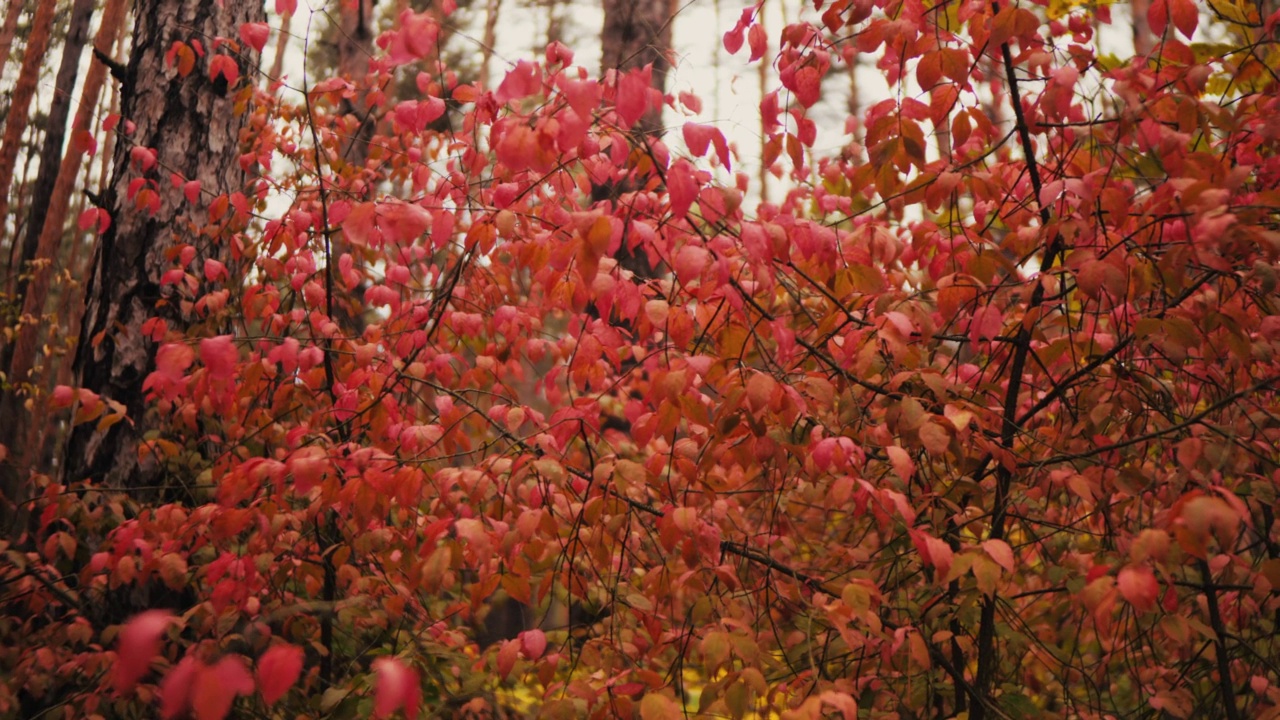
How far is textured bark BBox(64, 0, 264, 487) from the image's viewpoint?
3.26m

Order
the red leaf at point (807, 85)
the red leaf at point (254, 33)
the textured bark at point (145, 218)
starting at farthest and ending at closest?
1. the textured bark at point (145, 218)
2. the red leaf at point (254, 33)
3. the red leaf at point (807, 85)

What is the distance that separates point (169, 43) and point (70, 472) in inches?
68.8

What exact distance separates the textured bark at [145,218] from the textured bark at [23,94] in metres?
1.15

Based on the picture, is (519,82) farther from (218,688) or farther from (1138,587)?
(1138,587)

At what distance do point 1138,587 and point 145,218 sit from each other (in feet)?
11.5

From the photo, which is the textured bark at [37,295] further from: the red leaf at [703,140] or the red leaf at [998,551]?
the red leaf at [998,551]

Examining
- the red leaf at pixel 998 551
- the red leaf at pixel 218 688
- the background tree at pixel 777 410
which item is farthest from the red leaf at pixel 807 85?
the red leaf at pixel 218 688

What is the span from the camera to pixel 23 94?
4234 mm

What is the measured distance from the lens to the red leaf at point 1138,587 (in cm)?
142

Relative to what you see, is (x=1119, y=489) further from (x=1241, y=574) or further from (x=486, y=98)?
(x=486, y=98)

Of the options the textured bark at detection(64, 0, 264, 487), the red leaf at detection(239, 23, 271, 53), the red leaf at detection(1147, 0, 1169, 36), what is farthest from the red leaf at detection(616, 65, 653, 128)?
the textured bark at detection(64, 0, 264, 487)

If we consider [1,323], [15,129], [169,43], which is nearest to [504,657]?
[169,43]

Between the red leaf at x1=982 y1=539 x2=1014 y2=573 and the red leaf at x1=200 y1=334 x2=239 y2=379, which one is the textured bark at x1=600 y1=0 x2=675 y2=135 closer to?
the red leaf at x1=200 y1=334 x2=239 y2=379

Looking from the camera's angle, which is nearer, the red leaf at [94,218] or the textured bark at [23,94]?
the red leaf at [94,218]
